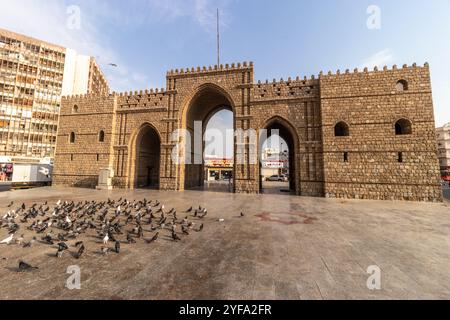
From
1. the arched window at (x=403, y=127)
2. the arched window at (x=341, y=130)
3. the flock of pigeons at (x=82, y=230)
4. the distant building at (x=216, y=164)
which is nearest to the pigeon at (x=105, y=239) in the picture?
the flock of pigeons at (x=82, y=230)

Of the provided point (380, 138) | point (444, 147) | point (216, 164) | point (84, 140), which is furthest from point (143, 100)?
point (444, 147)

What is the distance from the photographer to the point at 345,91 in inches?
612

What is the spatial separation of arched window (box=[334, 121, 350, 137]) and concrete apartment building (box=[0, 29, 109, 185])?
148 feet

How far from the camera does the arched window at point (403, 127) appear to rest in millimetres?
14438

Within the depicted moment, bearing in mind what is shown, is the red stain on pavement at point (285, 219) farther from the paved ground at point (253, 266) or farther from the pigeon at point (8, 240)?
the pigeon at point (8, 240)

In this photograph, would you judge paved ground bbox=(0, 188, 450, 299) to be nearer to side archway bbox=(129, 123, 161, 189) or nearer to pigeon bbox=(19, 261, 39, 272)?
pigeon bbox=(19, 261, 39, 272)

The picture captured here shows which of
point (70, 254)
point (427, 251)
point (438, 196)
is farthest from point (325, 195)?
point (70, 254)

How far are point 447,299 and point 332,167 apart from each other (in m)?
13.5

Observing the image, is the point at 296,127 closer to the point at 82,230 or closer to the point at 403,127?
the point at 403,127

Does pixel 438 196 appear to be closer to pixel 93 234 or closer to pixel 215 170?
pixel 93 234

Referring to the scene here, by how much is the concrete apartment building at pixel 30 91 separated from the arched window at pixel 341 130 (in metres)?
45.1

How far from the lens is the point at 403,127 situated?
49.1 ft

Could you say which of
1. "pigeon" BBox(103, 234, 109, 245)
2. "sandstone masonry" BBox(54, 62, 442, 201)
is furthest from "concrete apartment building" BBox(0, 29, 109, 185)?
"pigeon" BBox(103, 234, 109, 245)

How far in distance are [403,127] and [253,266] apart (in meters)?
17.9
